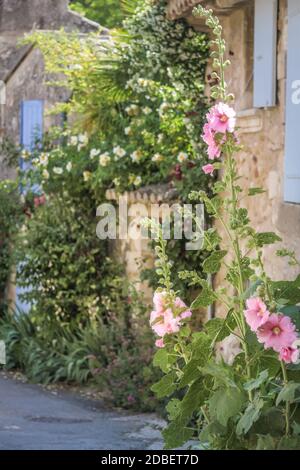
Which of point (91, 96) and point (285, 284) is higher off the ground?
point (91, 96)

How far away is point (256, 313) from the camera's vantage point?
480 cm

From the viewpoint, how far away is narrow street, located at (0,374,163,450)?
882 cm

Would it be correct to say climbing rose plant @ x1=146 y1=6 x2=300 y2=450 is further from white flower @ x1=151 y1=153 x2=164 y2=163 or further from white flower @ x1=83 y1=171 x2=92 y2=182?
white flower @ x1=83 y1=171 x2=92 y2=182

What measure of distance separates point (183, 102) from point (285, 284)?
6.46 metres

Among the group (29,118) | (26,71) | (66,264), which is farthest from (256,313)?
(26,71)

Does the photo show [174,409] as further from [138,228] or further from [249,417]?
[138,228]

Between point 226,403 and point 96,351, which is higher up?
point 226,403

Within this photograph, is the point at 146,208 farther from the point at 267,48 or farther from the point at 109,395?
the point at 267,48

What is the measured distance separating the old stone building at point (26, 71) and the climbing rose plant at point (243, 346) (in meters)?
9.34

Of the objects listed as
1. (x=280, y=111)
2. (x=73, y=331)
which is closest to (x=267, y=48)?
(x=280, y=111)

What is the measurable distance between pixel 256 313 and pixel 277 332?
0.11 metres

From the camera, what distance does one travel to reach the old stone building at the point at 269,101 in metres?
8.26

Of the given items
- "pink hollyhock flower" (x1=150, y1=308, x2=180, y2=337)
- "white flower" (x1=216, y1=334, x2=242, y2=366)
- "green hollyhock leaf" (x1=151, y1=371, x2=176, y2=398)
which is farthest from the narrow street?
"pink hollyhock flower" (x1=150, y1=308, x2=180, y2=337)
